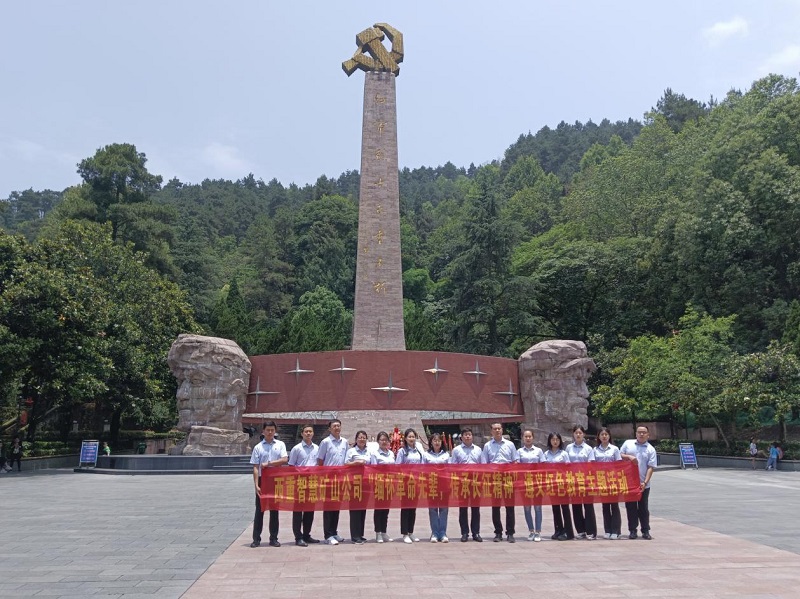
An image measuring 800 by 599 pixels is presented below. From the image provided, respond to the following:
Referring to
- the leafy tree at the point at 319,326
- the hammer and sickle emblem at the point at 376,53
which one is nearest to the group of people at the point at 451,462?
the hammer and sickle emblem at the point at 376,53

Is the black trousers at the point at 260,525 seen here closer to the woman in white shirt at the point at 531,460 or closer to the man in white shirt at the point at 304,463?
the man in white shirt at the point at 304,463

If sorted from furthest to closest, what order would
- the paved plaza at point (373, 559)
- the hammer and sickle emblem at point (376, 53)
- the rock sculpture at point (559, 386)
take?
the hammer and sickle emblem at point (376, 53) → the rock sculpture at point (559, 386) → the paved plaza at point (373, 559)

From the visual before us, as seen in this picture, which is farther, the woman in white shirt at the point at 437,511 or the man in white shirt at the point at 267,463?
the woman in white shirt at the point at 437,511

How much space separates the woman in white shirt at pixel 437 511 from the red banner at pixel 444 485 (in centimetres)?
13

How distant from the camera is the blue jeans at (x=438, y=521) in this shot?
8.04 metres

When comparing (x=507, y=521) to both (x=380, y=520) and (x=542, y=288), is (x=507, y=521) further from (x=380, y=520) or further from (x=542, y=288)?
(x=542, y=288)

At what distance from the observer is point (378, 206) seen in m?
25.2

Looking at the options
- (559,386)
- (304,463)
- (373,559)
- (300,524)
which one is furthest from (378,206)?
(373,559)

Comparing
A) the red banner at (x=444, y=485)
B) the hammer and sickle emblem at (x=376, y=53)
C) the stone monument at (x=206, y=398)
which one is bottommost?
the red banner at (x=444, y=485)

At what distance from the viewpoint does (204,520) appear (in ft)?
31.7

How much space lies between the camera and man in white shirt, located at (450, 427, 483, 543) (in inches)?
317

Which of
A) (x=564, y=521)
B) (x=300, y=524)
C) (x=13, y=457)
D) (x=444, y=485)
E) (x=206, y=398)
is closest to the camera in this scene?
(x=300, y=524)

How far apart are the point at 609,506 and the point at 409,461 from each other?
223cm

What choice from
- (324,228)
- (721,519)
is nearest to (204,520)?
(721,519)
